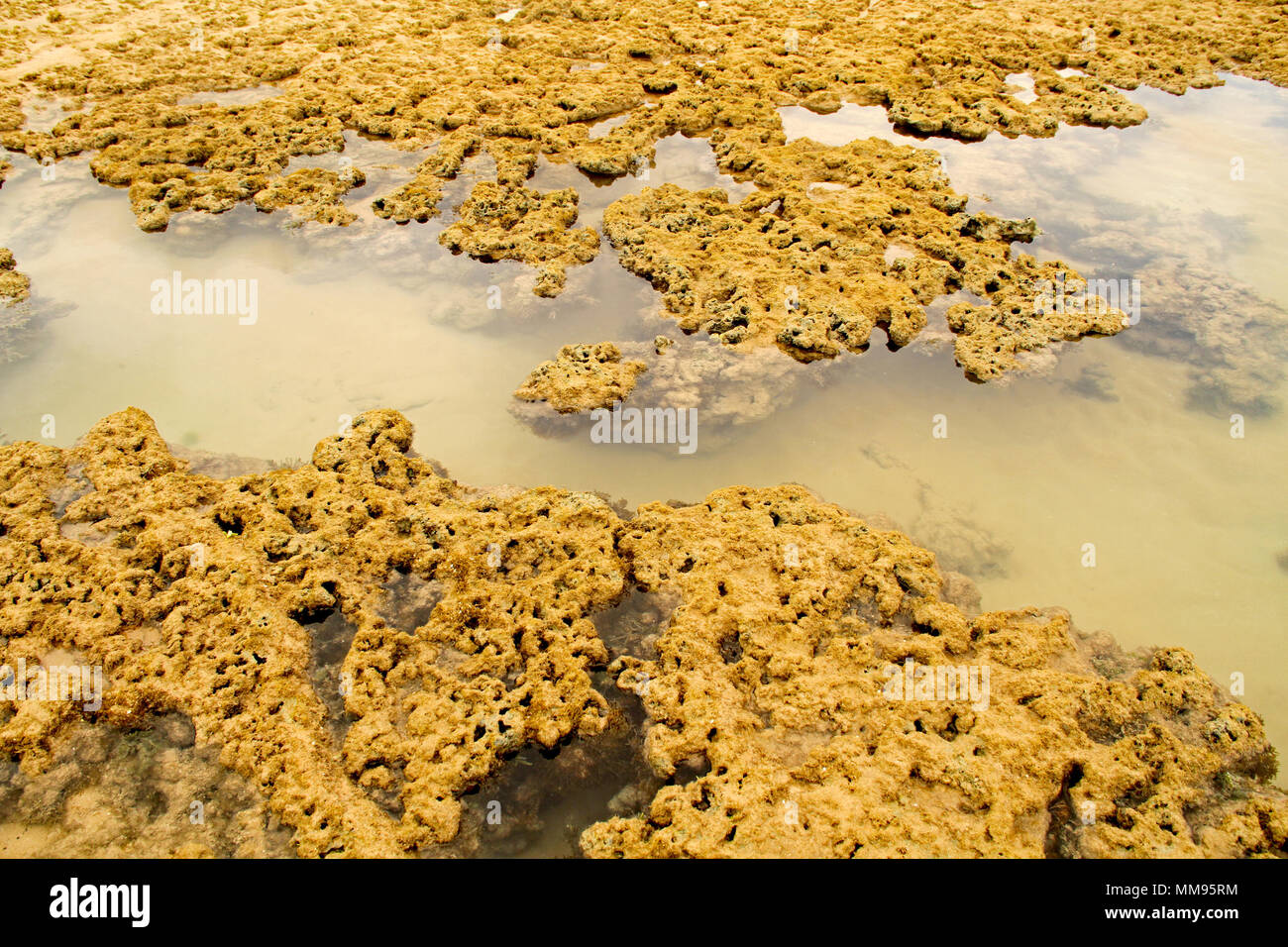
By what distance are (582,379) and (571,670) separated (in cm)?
392

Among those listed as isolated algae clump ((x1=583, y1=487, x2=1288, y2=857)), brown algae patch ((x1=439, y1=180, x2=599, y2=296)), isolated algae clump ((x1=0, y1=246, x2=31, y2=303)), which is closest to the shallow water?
isolated algae clump ((x1=0, y1=246, x2=31, y2=303))

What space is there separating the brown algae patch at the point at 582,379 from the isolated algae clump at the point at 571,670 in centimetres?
161

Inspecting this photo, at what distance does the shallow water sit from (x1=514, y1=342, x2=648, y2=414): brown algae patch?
0.87ft

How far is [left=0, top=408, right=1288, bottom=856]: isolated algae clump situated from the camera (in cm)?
491

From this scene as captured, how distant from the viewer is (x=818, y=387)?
876cm

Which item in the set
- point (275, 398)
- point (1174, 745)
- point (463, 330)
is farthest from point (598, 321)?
point (1174, 745)

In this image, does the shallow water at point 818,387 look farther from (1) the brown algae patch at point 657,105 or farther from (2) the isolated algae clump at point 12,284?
(1) the brown algae patch at point 657,105

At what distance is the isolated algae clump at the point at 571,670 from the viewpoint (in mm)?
4910

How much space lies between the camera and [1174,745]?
5.30 meters

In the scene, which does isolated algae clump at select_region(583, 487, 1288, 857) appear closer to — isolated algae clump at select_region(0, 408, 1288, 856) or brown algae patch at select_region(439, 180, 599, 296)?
isolated algae clump at select_region(0, 408, 1288, 856)

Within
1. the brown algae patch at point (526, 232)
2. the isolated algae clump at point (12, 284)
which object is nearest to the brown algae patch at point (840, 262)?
the brown algae patch at point (526, 232)
